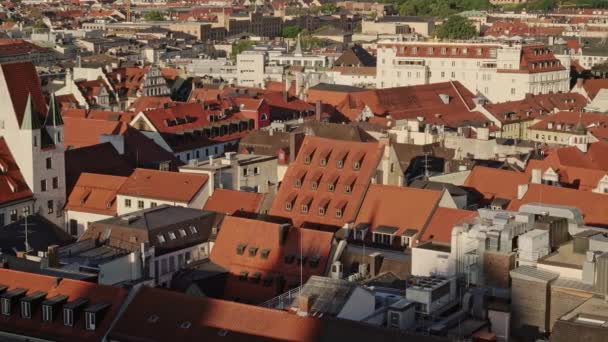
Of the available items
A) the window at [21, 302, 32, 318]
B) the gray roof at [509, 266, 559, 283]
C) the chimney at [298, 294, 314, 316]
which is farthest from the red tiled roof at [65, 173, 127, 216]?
the gray roof at [509, 266, 559, 283]

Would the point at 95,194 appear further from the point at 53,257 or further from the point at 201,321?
the point at 201,321

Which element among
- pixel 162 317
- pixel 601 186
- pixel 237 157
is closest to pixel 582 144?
pixel 601 186

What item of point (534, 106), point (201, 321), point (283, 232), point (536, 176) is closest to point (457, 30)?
point (534, 106)

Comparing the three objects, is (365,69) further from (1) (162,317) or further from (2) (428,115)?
(1) (162,317)

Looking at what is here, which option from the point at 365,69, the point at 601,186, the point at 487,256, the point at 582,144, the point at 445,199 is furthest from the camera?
the point at 365,69

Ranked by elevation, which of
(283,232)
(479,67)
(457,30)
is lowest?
(283,232)

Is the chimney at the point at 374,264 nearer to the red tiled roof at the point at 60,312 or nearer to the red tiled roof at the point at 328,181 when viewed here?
the red tiled roof at the point at 328,181
